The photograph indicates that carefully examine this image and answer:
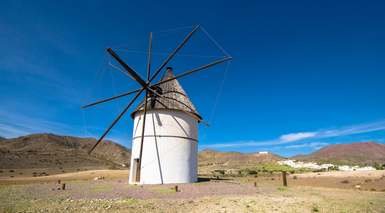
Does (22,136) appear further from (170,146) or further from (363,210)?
(363,210)

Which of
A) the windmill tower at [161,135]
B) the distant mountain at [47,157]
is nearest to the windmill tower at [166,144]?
the windmill tower at [161,135]

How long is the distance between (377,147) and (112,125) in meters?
132

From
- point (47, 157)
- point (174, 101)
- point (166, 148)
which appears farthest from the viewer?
point (47, 157)

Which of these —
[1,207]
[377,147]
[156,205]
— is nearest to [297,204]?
[156,205]

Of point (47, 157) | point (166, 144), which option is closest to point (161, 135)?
point (166, 144)

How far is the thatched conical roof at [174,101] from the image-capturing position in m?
17.2

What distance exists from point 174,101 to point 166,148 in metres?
3.42

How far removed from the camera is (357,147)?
116062 millimetres

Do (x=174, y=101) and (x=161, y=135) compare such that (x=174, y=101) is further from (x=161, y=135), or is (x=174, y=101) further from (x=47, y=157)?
(x=47, y=157)

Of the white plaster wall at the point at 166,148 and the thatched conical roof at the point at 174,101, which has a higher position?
the thatched conical roof at the point at 174,101

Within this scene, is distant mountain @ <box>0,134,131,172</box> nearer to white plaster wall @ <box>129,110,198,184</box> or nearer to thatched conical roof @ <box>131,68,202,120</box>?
white plaster wall @ <box>129,110,198,184</box>

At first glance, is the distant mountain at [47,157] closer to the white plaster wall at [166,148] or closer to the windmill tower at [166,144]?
the windmill tower at [166,144]

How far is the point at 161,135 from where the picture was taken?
16.6m

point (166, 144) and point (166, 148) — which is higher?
point (166, 144)
